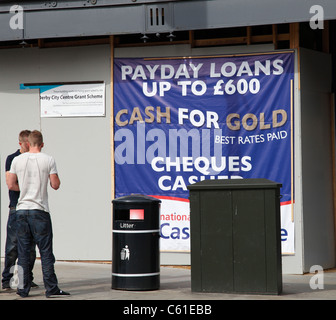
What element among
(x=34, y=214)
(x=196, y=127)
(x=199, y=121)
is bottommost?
(x=34, y=214)

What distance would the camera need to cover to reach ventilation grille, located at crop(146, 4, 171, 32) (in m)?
11.9

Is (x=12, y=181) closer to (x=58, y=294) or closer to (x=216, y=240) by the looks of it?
(x=58, y=294)

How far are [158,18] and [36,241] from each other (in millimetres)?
4568

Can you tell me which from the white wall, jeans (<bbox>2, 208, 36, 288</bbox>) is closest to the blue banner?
the white wall

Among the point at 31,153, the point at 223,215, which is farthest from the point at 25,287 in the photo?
the point at 223,215

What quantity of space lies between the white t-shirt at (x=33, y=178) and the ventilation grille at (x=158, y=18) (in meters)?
3.67

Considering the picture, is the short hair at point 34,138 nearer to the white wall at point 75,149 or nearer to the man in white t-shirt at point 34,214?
the man in white t-shirt at point 34,214

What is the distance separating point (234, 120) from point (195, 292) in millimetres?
3958

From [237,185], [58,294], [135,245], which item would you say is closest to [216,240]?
[237,185]

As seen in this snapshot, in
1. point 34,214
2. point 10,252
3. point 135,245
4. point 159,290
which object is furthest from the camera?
point 10,252

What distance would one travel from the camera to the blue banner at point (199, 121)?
40.4 ft

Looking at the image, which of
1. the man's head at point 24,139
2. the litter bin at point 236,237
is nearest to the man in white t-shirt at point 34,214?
the man's head at point 24,139

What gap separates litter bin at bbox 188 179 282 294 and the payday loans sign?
298 cm

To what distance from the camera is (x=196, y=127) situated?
12719 mm
